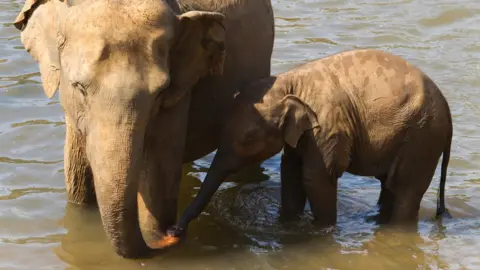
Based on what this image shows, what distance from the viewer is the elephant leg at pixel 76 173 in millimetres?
5898

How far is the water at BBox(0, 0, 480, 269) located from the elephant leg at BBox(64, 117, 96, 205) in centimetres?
8

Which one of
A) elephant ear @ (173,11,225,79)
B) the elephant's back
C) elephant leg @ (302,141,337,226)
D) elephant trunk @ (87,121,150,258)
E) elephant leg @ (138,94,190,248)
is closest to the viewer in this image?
elephant trunk @ (87,121,150,258)

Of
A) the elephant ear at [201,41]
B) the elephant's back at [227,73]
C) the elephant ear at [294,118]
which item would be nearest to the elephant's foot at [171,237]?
the elephant's back at [227,73]

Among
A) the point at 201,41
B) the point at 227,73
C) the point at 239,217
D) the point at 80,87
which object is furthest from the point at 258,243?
the point at 80,87

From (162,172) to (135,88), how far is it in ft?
2.77

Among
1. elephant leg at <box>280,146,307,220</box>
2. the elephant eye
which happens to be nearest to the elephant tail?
elephant leg at <box>280,146,307,220</box>

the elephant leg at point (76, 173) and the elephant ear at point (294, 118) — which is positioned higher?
the elephant ear at point (294, 118)

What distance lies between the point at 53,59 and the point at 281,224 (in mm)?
1739

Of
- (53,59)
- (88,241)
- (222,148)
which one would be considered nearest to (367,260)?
(222,148)

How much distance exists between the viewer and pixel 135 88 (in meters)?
4.62

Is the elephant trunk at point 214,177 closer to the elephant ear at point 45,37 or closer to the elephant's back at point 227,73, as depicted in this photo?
the elephant's back at point 227,73

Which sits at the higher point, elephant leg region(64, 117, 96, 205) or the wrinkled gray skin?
the wrinkled gray skin

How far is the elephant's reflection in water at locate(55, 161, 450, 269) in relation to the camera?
5.50 m

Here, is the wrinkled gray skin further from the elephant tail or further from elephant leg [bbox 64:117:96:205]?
elephant leg [bbox 64:117:96:205]
